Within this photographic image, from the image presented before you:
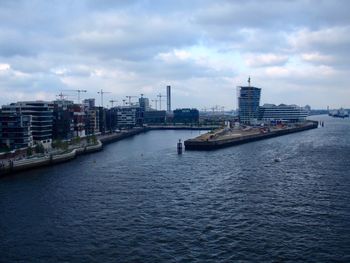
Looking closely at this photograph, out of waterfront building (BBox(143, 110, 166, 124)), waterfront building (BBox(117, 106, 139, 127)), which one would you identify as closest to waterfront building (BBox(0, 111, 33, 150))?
waterfront building (BBox(117, 106, 139, 127))

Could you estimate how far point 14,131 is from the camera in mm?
56281

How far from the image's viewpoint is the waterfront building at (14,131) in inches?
2208

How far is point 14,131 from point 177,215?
38.8 meters

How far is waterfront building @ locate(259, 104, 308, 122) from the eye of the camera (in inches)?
6447

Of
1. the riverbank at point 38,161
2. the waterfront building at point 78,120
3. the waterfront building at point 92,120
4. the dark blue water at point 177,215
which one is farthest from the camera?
the waterfront building at point 92,120

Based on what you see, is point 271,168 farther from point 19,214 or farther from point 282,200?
point 19,214

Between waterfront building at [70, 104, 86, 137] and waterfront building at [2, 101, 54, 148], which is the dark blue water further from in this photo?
waterfront building at [70, 104, 86, 137]

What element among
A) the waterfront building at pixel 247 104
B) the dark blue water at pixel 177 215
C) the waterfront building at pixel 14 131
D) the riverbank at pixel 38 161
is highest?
the waterfront building at pixel 247 104

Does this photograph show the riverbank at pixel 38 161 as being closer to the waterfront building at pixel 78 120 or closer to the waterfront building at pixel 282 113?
the waterfront building at pixel 78 120

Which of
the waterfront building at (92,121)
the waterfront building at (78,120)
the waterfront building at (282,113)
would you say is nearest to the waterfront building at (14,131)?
the waterfront building at (78,120)

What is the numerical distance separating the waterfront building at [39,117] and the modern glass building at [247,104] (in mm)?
100797

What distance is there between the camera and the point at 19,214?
2534 centimetres

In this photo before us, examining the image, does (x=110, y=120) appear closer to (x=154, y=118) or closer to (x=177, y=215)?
(x=154, y=118)

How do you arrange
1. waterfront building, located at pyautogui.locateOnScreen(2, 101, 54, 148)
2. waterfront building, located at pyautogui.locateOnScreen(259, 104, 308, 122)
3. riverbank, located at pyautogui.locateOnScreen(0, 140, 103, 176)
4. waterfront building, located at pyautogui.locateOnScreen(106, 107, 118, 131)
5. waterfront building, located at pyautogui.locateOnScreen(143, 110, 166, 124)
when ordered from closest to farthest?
Answer: riverbank, located at pyautogui.locateOnScreen(0, 140, 103, 176) → waterfront building, located at pyautogui.locateOnScreen(2, 101, 54, 148) → waterfront building, located at pyautogui.locateOnScreen(106, 107, 118, 131) → waterfront building, located at pyautogui.locateOnScreen(143, 110, 166, 124) → waterfront building, located at pyautogui.locateOnScreen(259, 104, 308, 122)
